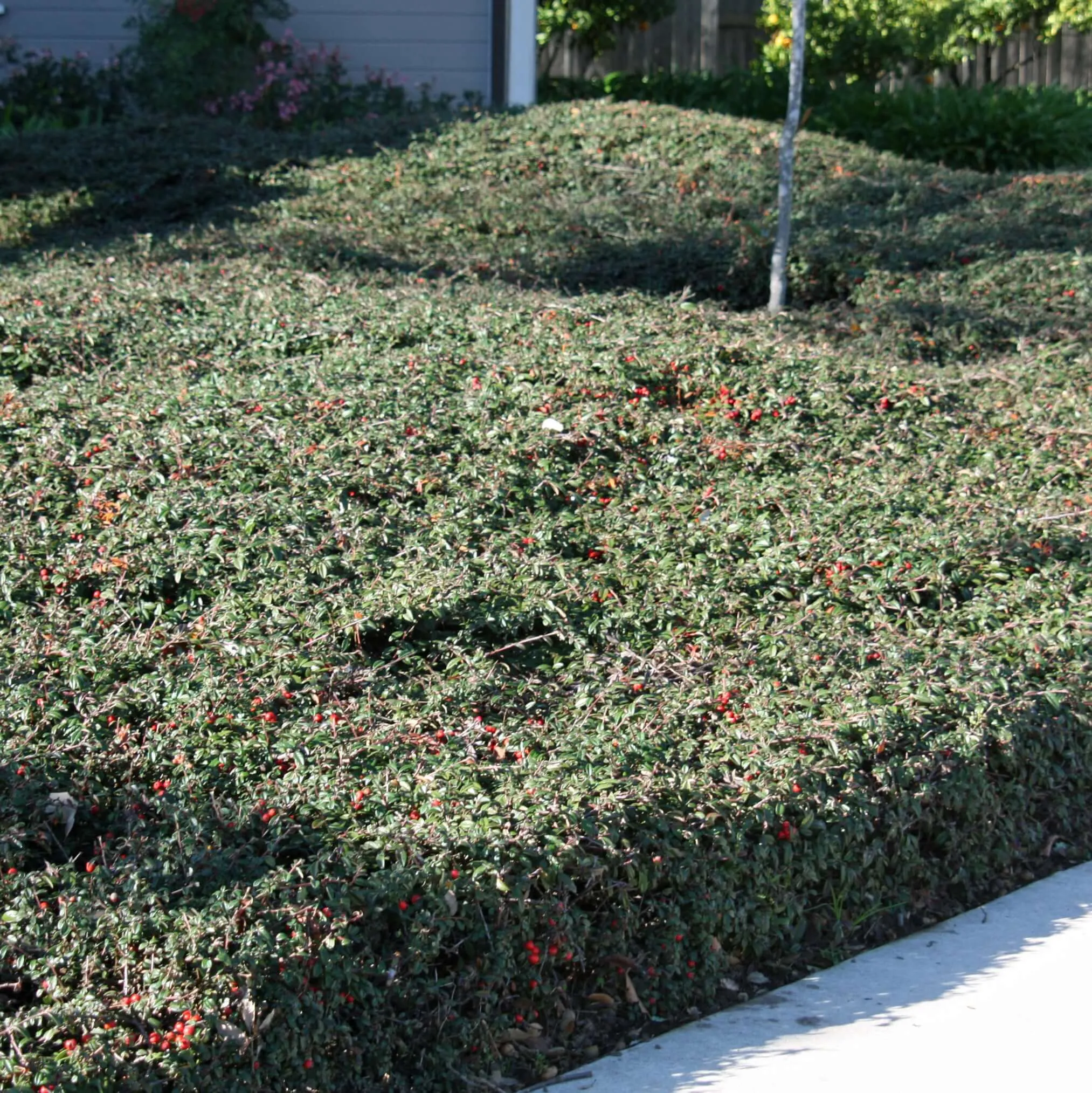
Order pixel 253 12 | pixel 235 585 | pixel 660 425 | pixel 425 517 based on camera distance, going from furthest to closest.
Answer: pixel 253 12 → pixel 660 425 → pixel 425 517 → pixel 235 585

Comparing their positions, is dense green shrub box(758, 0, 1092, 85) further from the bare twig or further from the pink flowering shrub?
the bare twig

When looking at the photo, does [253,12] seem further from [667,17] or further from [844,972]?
[844,972]

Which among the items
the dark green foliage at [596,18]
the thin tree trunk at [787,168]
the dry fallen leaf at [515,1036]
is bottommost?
the dry fallen leaf at [515,1036]

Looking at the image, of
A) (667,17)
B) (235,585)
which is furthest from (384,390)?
(667,17)

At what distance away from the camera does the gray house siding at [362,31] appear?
12266mm

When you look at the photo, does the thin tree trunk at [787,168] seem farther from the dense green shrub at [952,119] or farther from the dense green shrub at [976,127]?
the dense green shrub at [976,127]

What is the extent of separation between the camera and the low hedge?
269 centimetres

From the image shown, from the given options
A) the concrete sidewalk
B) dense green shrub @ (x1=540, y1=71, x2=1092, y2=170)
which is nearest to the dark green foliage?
dense green shrub @ (x1=540, y1=71, x2=1092, y2=170)

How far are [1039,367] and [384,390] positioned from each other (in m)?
3.22

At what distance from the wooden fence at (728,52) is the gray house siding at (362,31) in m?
5.11

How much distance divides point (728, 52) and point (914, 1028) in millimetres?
17036

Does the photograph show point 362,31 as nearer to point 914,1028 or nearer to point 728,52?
point 728,52

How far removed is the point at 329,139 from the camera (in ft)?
34.7

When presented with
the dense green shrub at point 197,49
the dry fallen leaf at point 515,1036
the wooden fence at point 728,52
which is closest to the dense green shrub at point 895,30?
A: the wooden fence at point 728,52
